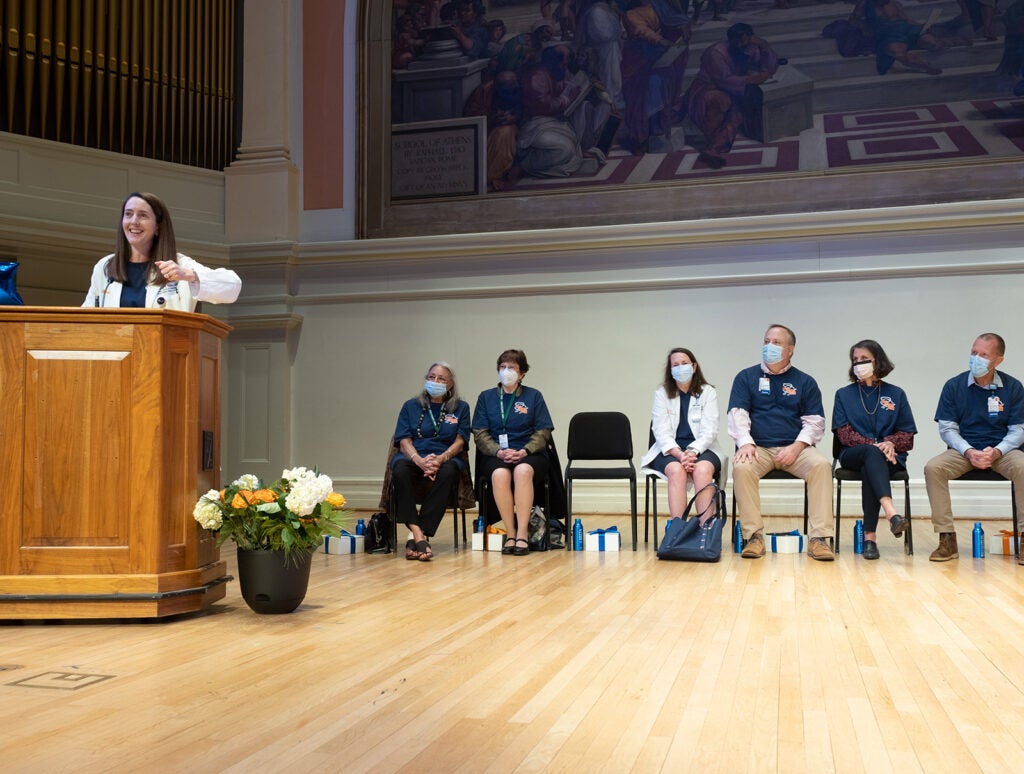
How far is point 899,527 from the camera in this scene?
5004 millimetres

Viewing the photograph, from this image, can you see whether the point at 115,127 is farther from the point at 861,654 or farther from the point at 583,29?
the point at 861,654

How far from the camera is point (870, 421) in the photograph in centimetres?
560

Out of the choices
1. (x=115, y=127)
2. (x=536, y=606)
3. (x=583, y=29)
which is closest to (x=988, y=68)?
(x=583, y=29)

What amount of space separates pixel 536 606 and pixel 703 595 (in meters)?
0.74

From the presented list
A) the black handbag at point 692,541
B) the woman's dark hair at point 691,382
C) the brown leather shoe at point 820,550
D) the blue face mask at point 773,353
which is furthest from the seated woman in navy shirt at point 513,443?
the brown leather shoe at point 820,550

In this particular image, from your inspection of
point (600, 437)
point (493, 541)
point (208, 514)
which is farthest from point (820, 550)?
point (208, 514)

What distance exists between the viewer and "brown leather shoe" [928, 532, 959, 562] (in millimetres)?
5133

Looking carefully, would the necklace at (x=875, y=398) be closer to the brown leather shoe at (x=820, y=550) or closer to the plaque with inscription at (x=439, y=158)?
the brown leather shoe at (x=820, y=550)

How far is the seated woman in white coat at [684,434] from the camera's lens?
5551 millimetres

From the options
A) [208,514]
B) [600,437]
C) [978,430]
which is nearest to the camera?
[208,514]

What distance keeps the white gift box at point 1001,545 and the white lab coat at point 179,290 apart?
4236 millimetres

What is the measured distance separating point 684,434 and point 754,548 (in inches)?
31.8

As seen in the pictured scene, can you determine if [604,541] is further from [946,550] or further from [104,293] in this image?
[104,293]

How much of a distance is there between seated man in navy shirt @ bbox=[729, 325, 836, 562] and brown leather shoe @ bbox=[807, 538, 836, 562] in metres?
0.02
